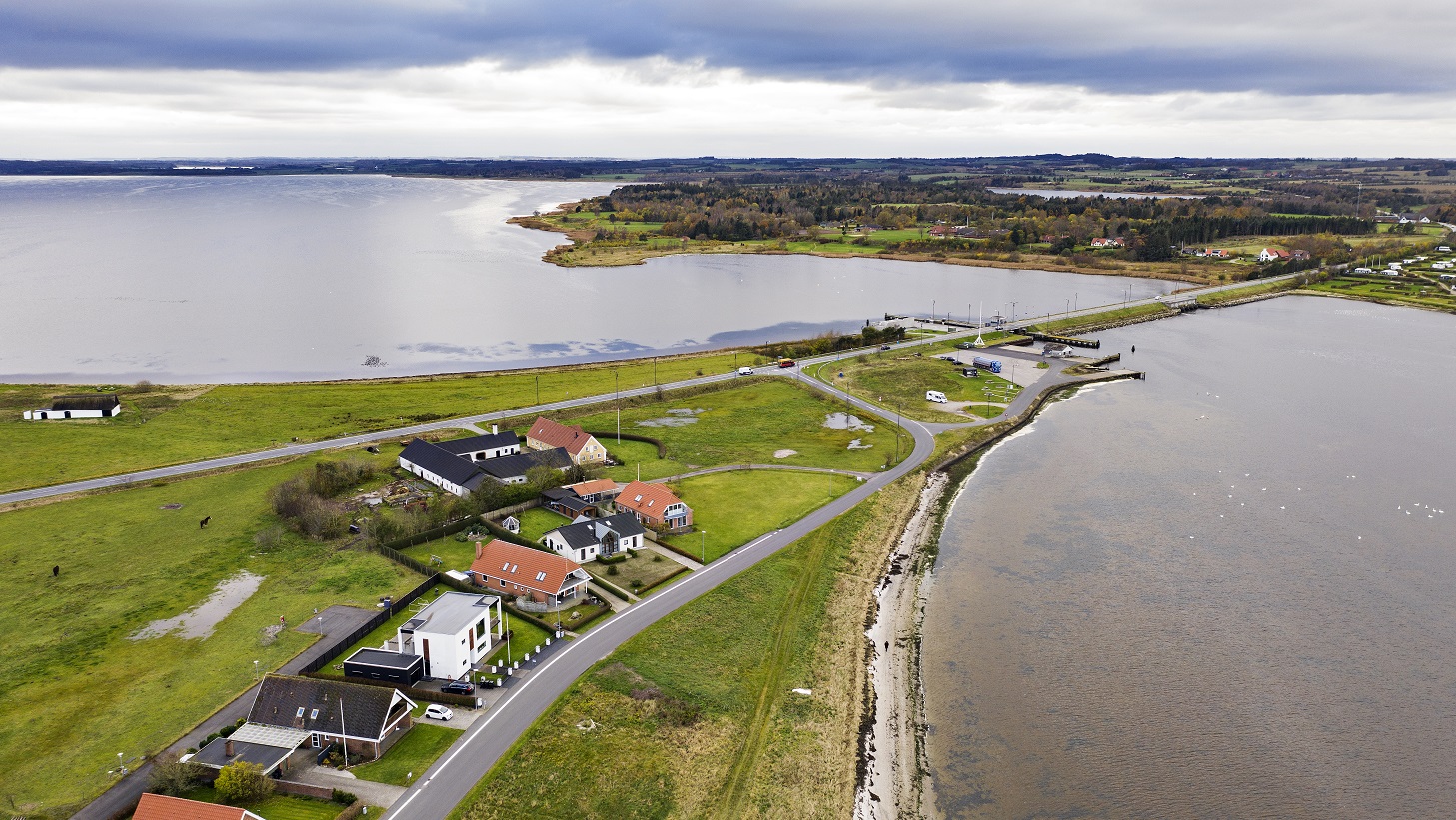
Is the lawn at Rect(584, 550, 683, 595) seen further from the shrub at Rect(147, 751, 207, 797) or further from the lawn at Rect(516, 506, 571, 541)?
the shrub at Rect(147, 751, 207, 797)

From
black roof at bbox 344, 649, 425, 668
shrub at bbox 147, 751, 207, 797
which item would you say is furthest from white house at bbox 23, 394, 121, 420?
shrub at bbox 147, 751, 207, 797

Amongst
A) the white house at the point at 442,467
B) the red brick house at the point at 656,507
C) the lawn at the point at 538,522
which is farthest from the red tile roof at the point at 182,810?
the white house at the point at 442,467

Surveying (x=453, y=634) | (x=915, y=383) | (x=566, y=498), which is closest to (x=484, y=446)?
(x=566, y=498)

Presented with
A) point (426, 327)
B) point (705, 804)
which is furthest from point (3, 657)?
point (426, 327)

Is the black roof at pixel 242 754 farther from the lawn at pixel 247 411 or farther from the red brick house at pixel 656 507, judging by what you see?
the lawn at pixel 247 411

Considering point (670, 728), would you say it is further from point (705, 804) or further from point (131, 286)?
point (131, 286)
